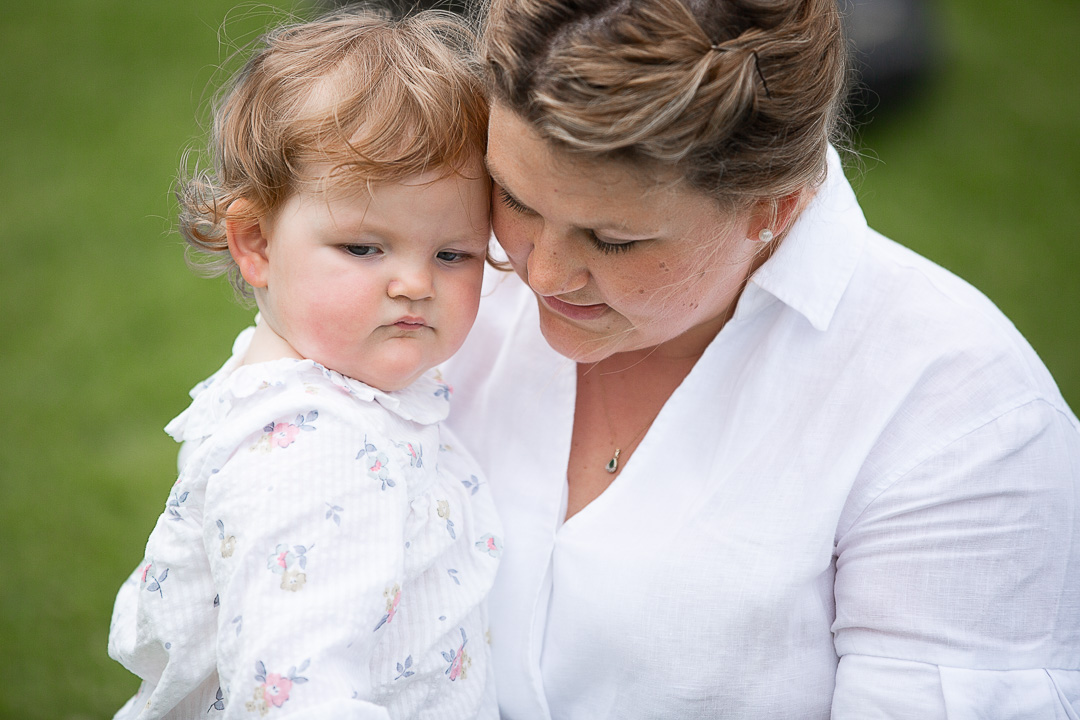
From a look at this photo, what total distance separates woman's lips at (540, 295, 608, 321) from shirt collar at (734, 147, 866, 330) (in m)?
0.26

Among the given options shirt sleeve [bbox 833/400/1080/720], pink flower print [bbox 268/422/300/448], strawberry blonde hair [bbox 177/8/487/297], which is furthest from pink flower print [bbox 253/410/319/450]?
shirt sleeve [bbox 833/400/1080/720]

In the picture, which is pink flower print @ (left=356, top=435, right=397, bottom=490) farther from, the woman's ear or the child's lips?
the woman's ear

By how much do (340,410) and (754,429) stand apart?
680 millimetres

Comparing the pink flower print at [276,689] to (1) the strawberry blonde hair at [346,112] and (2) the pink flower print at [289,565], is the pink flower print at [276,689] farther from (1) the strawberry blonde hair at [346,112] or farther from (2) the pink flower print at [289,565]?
(1) the strawberry blonde hair at [346,112]

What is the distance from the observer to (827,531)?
1.50 m

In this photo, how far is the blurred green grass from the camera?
3070 millimetres

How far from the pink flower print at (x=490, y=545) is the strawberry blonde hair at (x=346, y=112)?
63cm

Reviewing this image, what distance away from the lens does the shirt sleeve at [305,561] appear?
126 cm

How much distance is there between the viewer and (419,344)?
157cm

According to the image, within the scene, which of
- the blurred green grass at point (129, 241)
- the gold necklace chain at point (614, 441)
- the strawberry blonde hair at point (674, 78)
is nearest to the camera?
the strawberry blonde hair at point (674, 78)

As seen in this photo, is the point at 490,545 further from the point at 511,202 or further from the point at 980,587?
the point at 980,587

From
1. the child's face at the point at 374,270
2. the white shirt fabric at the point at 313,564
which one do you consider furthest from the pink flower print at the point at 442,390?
the child's face at the point at 374,270

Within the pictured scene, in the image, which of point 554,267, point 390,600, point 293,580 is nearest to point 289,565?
point 293,580

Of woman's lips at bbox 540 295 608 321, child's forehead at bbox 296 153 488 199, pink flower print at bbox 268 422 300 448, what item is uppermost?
child's forehead at bbox 296 153 488 199
